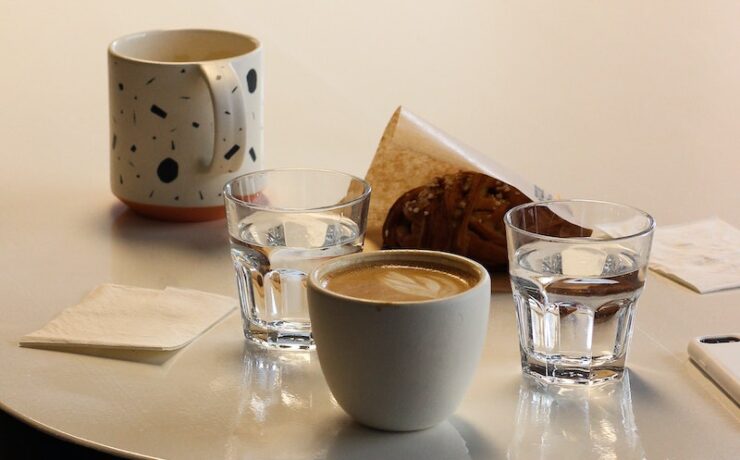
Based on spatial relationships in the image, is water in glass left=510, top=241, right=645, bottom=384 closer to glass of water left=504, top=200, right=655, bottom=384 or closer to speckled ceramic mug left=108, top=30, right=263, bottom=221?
glass of water left=504, top=200, right=655, bottom=384

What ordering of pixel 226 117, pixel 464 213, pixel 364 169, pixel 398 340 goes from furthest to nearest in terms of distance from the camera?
1. pixel 364 169
2. pixel 226 117
3. pixel 464 213
4. pixel 398 340

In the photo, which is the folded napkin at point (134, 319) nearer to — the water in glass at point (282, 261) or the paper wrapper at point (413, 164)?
the water in glass at point (282, 261)

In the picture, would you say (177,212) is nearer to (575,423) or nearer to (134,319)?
(134,319)

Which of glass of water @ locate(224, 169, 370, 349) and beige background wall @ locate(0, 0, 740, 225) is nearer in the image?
glass of water @ locate(224, 169, 370, 349)

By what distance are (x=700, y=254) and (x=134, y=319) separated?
0.49 metres

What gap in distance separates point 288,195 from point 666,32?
1.03m

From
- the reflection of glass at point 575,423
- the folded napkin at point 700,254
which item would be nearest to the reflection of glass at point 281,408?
the reflection of glass at point 575,423

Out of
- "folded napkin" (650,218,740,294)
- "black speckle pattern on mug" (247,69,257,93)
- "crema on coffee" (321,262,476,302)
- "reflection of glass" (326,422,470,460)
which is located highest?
"black speckle pattern on mug" (247,69,257,93)

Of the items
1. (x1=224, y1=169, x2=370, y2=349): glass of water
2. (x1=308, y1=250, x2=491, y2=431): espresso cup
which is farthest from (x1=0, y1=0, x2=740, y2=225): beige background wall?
(x1=308, y1=250, x2=491, y2=431): espresso cup

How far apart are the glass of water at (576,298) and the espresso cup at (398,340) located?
0.06 metres

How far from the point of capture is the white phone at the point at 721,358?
75 centimetres

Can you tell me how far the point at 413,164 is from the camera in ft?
3.17

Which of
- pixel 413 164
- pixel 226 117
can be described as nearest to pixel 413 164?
pixel 413 164

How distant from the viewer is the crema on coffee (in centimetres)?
67
